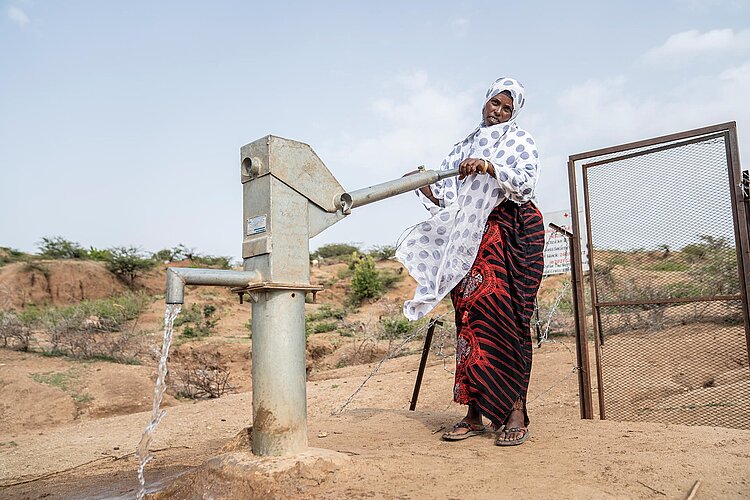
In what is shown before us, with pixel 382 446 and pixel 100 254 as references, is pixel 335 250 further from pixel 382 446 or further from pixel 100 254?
pixel 382 446

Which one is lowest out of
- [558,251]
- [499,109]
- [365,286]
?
[558,251]

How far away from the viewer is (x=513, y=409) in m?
3.11

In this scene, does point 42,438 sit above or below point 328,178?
below

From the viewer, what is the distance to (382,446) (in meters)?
2.99

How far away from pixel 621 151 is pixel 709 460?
2024 mm

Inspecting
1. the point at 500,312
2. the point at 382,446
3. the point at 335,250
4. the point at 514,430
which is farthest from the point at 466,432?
the point at 335,250

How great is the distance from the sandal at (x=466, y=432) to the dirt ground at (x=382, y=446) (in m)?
0.06

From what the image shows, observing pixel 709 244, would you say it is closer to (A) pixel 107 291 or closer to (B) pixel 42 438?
(B) pixel 42 438

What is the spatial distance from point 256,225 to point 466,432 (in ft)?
5.09

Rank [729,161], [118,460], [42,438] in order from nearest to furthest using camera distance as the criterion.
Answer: [729,161] < [118,460] < [42,438]

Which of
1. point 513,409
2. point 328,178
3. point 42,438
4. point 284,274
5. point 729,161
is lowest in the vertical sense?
point 42,438

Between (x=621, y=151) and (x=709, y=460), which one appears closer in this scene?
(x=709, y=460)

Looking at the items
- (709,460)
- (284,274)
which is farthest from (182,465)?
(709,460)

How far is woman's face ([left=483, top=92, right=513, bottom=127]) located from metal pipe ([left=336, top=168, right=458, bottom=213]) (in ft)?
2.33
